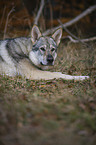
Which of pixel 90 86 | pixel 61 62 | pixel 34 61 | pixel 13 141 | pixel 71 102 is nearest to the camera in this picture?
pixel 13 141

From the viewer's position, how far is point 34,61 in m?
4.14

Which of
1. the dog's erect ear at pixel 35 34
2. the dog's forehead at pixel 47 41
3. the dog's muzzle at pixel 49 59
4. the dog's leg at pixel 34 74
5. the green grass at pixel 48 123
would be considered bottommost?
the green grass at pixel 48 123

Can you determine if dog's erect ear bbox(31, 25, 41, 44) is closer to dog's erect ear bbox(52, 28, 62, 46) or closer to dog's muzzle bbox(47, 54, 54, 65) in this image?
dog's erect ear bbox(52, 28, 62, 46)

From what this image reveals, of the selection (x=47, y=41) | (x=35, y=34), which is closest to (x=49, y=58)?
(x=47, y=41)

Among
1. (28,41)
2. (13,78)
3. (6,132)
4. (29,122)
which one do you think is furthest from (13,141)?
(28,41)

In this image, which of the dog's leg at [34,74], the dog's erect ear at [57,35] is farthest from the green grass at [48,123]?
the dog's erect ear at [57,35]

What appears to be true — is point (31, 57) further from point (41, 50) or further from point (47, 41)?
point (47, 41)

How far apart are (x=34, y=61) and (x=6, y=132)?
2.73 metres

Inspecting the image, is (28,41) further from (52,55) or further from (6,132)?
(6,132)

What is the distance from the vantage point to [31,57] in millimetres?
4109

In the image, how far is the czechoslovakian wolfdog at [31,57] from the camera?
397cm

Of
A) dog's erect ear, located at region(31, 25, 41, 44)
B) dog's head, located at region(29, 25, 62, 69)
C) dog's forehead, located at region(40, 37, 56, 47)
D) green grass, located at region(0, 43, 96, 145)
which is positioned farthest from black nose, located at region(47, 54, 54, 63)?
green grass, located at region(0, 43, 96, 145)

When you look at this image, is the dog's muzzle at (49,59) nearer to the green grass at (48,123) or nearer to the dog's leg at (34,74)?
the dog's leg at (34,74)

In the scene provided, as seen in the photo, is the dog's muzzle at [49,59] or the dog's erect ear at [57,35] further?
the dog's erect ear at [57,35]
